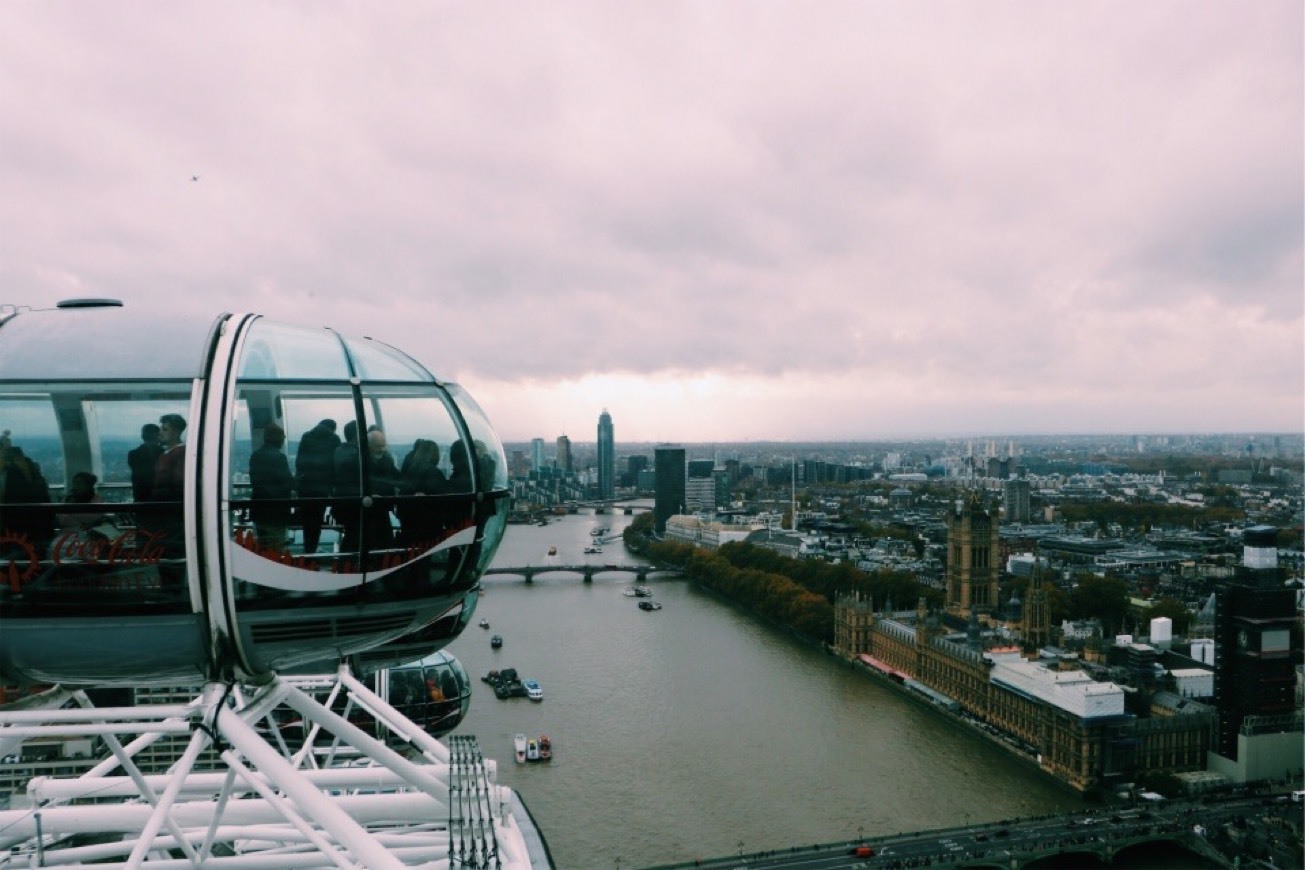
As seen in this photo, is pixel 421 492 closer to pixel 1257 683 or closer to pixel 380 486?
pixel 380 486

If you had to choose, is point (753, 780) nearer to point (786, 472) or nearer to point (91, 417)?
point (91, 417)

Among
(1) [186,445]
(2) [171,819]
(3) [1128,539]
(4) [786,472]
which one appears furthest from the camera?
(4) [786,472]

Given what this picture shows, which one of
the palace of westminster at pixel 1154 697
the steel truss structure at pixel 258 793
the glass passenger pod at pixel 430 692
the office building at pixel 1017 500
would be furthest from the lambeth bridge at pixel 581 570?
the steel truss structure at pixel 258 793

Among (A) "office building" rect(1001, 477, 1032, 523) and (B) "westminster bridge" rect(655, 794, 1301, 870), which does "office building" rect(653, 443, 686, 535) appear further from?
(B) "westminster bridge" rect(655, 794, 1301, 870)

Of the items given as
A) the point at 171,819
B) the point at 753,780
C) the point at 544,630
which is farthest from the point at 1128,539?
the point at 171,819

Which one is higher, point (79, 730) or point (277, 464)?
point (277, 464)

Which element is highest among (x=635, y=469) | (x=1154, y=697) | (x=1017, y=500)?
(x=635, y=469)

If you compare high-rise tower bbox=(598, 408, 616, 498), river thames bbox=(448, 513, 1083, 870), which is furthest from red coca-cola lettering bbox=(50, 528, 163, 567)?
high-rise tower bbox=(598, 408, 616, 498)

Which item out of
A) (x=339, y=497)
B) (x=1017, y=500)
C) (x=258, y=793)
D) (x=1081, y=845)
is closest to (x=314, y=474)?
(x=339, y=497)
